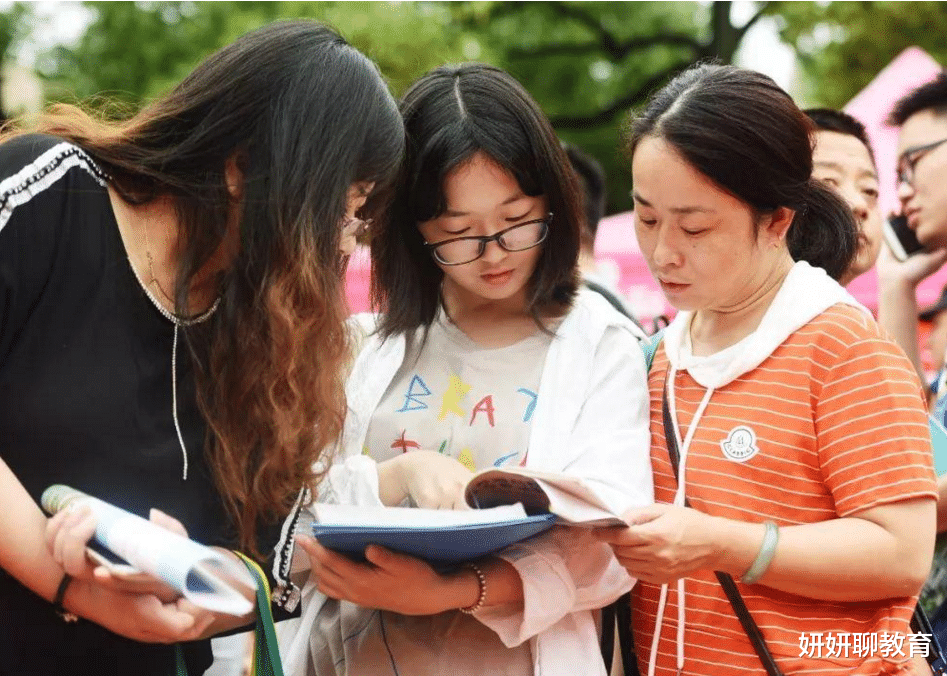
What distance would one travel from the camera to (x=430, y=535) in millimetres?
1831

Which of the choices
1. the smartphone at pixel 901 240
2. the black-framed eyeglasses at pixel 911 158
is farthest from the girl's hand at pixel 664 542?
the smartphone at pixel 901 240

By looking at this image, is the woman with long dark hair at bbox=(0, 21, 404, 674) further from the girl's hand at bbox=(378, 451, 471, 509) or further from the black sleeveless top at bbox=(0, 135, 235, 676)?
the girl's hand at bbox=(378, 451, 471, 509)

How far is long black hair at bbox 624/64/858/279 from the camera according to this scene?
87.7 inches

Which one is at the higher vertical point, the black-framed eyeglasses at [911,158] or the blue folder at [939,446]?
the black-framed eyeglasses at [911,158]

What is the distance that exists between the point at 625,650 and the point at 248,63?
4.49 ft

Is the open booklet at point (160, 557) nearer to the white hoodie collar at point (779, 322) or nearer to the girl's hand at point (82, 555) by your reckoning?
the girl's hand at point (82, 555)

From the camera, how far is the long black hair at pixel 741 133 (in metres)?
2.23

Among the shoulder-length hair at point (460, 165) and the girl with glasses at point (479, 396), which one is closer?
the girl with glasses at point (479, 396)

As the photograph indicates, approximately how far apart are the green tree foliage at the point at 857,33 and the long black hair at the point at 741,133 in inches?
315

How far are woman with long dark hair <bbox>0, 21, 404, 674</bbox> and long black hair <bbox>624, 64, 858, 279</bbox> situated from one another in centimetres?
57

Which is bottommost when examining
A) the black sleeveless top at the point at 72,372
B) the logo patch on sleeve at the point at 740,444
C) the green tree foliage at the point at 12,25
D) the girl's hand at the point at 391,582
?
the girl's hand at the point at 391,582

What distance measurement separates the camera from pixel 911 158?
3736 mm

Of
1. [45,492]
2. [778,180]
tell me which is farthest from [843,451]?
[45,492]

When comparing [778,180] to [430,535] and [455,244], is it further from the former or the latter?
[430,535]
